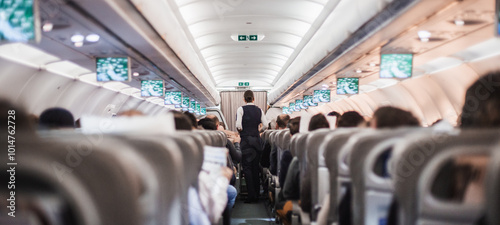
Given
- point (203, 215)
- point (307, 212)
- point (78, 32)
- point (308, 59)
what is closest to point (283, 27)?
point (308, 59)

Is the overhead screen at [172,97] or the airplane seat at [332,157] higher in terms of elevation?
the overhead screen at [172,97]

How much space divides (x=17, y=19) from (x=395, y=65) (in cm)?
803

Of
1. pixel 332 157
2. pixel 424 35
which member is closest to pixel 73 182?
pixel 332 157

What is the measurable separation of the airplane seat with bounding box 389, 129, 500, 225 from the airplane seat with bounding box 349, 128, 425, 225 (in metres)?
0.33

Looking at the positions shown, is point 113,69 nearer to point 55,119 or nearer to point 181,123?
point 55,119

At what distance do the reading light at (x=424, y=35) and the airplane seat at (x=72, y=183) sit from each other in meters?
7.44

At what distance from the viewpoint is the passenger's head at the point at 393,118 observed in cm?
291

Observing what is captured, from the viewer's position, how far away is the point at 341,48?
29.0 ft

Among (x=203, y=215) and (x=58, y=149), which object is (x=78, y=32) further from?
(x=58, y=149)

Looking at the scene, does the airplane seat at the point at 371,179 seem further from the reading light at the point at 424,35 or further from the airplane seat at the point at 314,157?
the reading light at the point at 424,35

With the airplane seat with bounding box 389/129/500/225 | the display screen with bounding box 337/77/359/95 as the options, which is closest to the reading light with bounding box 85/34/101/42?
the airplane seat with bounding box 389/129/500/225

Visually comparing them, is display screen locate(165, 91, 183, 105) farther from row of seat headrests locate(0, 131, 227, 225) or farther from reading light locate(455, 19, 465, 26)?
row of seat headrests locate(0, 131, 227, 225)

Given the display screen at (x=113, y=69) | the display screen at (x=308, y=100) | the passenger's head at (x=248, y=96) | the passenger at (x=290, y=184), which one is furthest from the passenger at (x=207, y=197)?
the display screen at (x=308, y=100)

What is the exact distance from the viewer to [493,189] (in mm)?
1649
